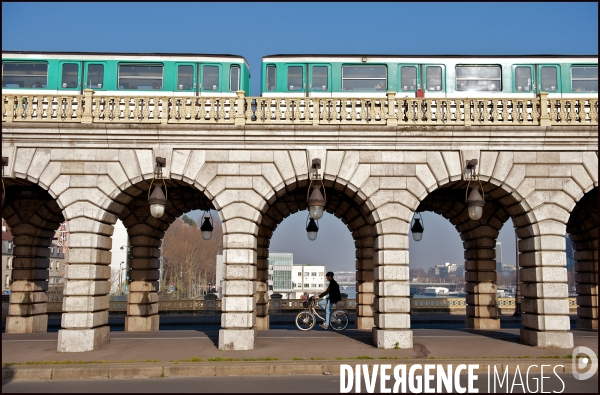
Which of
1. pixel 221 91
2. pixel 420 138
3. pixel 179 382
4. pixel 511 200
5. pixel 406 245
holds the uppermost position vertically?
pixel 221 91

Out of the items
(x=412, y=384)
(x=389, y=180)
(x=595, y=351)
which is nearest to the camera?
(x=412, y=384)

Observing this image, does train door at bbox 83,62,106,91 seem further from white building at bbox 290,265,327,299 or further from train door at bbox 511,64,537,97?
white building at bbox 290,265,327,299

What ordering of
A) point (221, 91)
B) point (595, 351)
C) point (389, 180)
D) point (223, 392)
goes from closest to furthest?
point (223, 392) < point (595, 351) < point (389, 180) < point (221, 91)

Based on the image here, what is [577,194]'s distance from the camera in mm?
14945

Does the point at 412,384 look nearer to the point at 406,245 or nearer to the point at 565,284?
the point at 406,245

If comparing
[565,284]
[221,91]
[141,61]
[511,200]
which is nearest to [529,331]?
[565,284]

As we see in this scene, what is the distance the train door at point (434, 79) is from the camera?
18.5m

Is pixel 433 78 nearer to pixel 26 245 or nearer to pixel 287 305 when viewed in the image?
pixel 26 245

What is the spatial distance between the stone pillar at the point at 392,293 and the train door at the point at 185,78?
7.77 meters

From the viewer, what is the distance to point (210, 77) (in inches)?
724

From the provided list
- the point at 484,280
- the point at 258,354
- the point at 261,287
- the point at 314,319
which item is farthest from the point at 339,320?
the point at 258,354

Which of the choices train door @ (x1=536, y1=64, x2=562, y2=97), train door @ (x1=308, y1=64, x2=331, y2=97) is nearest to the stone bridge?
train door @ (x1=308, y1=64, x2=331, y2=97)

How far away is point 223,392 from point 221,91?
1052cm

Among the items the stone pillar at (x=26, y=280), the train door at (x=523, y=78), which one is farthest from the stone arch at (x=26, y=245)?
the train door at (x=523, y=78)
